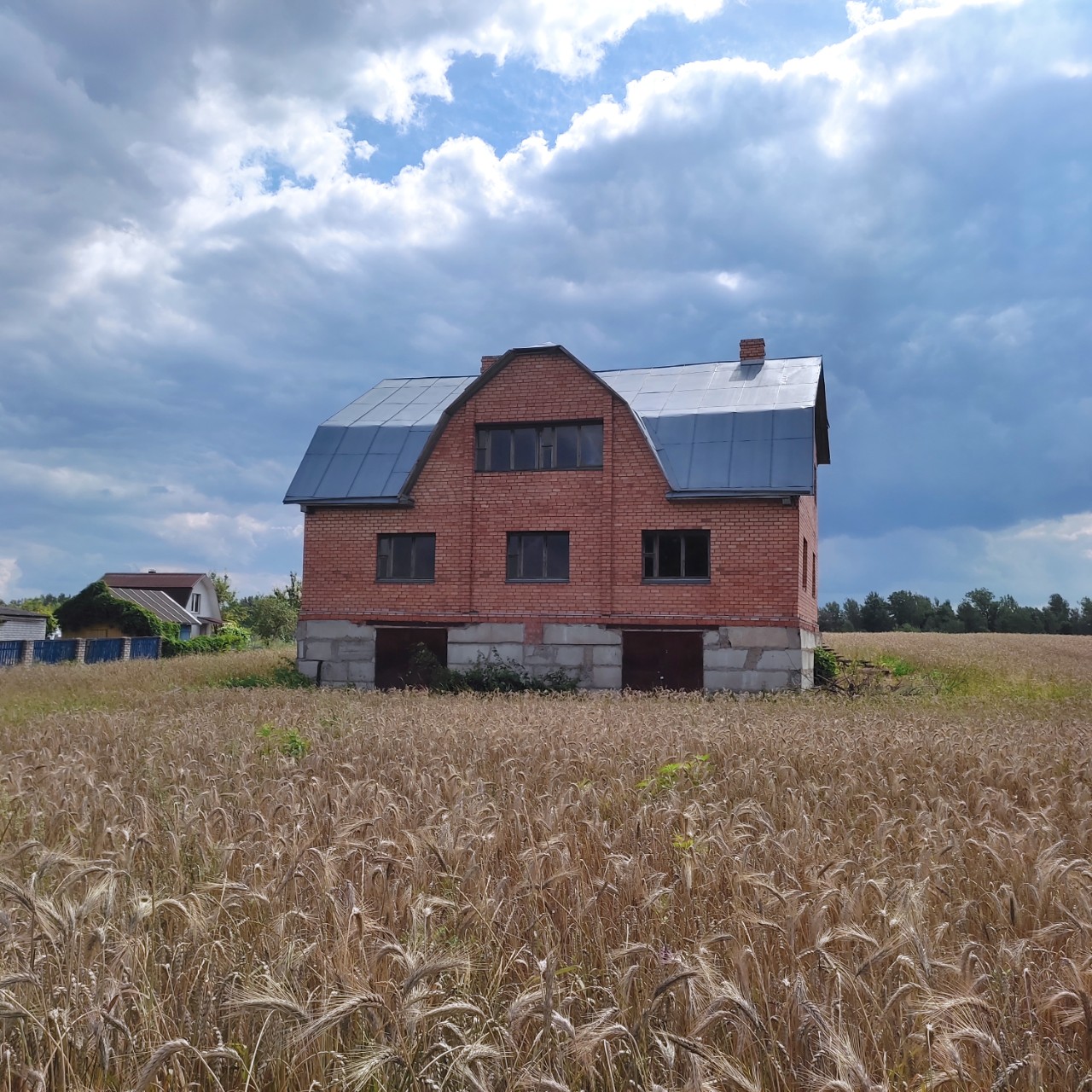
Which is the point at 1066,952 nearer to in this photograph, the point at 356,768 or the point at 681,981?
the point at 681,981

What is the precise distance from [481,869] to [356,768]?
12.8 feet

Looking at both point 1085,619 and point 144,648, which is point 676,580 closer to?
point 144,648

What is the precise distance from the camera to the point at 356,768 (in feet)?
24.9

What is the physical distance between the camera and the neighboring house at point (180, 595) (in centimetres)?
6481

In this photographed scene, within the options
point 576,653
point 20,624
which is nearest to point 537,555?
point 576,653

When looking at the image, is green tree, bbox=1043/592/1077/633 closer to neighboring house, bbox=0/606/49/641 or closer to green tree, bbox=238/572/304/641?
green tree, bbox=238/572/304/641

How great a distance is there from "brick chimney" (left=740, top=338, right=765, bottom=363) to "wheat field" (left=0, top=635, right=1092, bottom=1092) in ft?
63.3

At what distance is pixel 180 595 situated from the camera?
7362cm

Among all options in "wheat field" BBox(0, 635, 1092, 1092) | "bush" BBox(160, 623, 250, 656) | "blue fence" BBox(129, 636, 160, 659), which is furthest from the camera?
"bush" BBox(160, 623, 250, 656)

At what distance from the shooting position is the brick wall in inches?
856

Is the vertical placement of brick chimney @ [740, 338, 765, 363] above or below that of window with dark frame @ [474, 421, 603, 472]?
above

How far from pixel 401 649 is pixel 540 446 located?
6834 millimetres

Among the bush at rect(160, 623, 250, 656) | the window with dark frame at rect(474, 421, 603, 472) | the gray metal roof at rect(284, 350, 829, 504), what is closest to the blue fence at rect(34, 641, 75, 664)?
the bush at rect(160, 623, 250, 656)

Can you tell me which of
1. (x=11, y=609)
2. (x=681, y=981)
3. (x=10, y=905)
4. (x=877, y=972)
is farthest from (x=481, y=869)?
(x=11, y=609)
